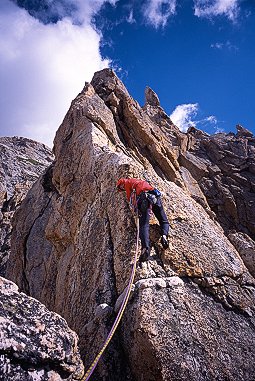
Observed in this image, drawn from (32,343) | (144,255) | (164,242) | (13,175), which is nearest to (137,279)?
(144,255)

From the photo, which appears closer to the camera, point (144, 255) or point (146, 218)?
point (144, 255)

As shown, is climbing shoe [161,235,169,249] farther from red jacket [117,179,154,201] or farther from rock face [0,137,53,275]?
rock face [0,137,53,275]

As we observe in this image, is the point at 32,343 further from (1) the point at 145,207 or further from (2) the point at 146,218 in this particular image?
(1) the point at 145,207

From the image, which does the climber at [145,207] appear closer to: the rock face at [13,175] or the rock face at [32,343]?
the rock face at [32,343]

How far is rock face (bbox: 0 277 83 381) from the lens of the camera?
4.18 metres

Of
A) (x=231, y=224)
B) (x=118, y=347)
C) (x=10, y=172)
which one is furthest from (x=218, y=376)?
(x=10, y=172)

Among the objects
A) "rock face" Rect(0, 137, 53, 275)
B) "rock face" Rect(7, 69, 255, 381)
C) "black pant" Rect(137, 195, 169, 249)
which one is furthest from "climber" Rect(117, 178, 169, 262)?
"rock face" Rect(0, 137, 53, 275)

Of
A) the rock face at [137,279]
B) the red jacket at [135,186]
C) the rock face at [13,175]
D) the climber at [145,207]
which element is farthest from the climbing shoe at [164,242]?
the rock face at [13,175]

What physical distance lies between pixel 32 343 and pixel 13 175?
7899cm

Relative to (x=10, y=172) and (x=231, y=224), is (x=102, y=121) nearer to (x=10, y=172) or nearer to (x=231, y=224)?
(x=231, y=224)

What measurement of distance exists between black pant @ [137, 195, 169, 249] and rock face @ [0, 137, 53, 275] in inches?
Answer: 1184

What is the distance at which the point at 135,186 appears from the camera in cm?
921

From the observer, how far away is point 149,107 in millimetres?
42500

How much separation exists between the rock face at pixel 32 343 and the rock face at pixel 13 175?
3184 cm
